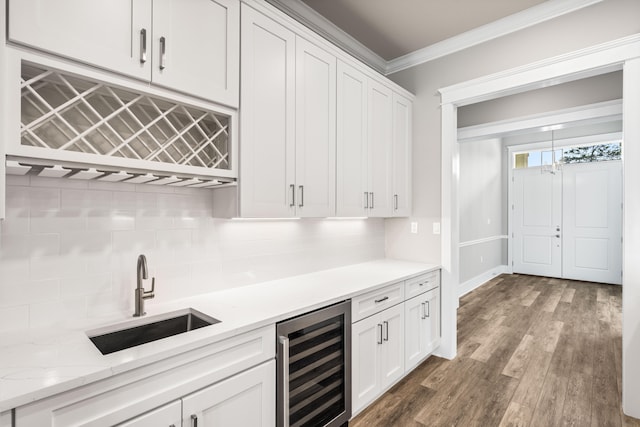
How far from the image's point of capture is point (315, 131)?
2.30 m

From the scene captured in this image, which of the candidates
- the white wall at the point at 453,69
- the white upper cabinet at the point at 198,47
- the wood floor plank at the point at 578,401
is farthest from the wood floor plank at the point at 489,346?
the white upper cabinet at the point at 198,47

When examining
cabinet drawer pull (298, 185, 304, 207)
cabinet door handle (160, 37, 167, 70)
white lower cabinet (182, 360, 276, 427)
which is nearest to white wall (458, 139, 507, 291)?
cabinet drawer pull (298, 185, 304, 207)

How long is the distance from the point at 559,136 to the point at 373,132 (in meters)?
5.41

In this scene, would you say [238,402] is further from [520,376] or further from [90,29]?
[520,376]

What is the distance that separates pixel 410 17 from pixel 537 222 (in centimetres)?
589

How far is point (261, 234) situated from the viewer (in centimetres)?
237

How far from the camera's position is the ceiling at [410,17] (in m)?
2.55

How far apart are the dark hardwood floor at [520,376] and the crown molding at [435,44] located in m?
2.83

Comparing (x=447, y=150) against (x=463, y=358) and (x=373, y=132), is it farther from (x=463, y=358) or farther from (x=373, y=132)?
(x=463, y=358)

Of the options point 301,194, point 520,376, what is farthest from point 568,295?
point 301,194

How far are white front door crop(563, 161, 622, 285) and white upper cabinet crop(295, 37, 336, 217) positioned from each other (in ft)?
20.6

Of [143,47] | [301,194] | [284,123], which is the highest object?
[143,47]

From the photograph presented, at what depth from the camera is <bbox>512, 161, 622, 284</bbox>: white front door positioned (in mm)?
6141

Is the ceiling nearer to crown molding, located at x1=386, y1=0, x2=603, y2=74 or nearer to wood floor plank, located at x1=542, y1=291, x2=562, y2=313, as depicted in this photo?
crown molding, located at x1=386, y1=0, x2=603, y2=74
